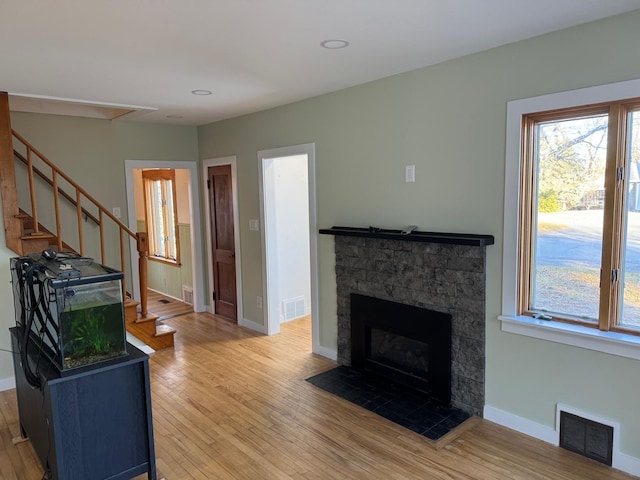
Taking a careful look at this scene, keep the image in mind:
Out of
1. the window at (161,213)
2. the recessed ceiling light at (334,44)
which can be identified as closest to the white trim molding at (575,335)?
the recessed ceiling light at (334,44)

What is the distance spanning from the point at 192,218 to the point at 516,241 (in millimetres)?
4177

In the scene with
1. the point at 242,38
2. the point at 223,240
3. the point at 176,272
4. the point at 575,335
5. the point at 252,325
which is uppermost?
the point at 242,38

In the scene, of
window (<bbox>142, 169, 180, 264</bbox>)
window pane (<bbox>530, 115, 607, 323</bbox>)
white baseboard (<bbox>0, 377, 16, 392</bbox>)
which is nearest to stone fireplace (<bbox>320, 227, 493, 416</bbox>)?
window pane (<bbox>530, 115, 607, 323</bbox>)

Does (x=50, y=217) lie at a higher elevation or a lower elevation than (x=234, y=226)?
higher

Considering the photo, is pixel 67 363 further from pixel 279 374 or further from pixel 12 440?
pixel 279 374

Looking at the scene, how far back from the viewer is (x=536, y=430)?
2818 millimetres

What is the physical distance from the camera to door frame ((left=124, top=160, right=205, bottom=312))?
5.22m

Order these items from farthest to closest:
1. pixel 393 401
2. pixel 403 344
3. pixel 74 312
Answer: pixel 403 344 → pixel 393 401 → pixel 74 312

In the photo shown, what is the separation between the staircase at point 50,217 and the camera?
359 cm

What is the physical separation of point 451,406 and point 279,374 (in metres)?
1.49

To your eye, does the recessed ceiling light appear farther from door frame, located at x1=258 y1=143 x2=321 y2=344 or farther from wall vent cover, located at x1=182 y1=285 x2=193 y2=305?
wall vent cover, located at x1=182 y1=285 x2=193 y2=305

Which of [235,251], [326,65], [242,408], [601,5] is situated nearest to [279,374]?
[242,408]

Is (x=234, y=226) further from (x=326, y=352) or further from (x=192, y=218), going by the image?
(x=326, y=352)

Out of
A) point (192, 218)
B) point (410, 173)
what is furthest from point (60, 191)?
point (410, 173)
